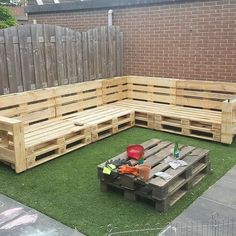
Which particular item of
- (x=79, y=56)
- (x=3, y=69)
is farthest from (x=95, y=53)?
(x=3, y=69)

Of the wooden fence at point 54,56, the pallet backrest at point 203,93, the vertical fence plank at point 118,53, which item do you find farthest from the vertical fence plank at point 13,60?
the pallet backrest at point 203,93

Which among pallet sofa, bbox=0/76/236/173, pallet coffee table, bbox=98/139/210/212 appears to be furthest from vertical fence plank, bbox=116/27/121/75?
pallet coffee table, bbox=98/139/210/212

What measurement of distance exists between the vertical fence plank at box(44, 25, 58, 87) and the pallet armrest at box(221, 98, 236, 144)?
11.3 feet

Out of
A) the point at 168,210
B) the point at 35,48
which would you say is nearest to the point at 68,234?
the point at 168,210

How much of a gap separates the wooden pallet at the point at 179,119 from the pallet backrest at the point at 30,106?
6.55 feet

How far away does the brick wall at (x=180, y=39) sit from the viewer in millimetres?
7504

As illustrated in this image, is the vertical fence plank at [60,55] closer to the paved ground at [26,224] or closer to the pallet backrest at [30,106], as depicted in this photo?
the pallet backrest at [30,106]

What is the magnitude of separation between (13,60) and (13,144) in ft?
6.38

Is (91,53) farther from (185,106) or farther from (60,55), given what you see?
(185,106)

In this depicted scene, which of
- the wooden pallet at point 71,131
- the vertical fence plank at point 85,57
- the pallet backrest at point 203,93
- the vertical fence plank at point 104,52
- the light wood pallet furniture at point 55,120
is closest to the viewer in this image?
the light wood pallet furniture at point 55,120

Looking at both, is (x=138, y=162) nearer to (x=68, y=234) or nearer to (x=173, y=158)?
(x=173, y=158)

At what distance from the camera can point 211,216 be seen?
3973mm

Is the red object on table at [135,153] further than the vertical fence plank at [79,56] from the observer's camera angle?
No

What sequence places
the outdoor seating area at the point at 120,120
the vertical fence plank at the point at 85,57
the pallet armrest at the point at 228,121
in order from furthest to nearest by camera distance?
the vertical fence plank at the point at 85,57
the pallet armrest at the point at 228,121
the outdoor seating area at the point at 120,120
